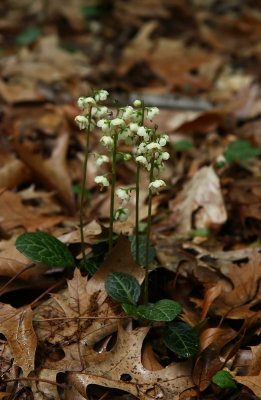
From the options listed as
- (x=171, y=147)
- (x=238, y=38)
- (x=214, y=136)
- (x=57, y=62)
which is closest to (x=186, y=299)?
(x=171, y=147)

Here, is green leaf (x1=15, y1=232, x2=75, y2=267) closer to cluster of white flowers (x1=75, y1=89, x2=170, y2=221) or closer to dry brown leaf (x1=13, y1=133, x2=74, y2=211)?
cluster of white flowers (x1=75, y1=89, x2=170, y2=221)

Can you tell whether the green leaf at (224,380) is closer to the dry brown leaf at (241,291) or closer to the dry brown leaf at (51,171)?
the dry brown leaf at (241,291)

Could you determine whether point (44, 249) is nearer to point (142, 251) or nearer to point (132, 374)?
point (142, 251)

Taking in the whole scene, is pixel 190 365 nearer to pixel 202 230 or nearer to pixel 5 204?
pixel 202 230

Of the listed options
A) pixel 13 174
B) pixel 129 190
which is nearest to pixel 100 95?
pixel 129 190

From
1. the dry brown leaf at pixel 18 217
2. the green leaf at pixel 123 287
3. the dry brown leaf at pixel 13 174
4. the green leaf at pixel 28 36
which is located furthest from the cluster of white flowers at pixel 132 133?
the green leaf at pixel 28 36

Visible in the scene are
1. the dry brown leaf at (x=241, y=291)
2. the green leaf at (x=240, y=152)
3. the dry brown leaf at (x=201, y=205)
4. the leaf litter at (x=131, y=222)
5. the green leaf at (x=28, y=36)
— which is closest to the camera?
the leaf litter at (x=131, y=222)
